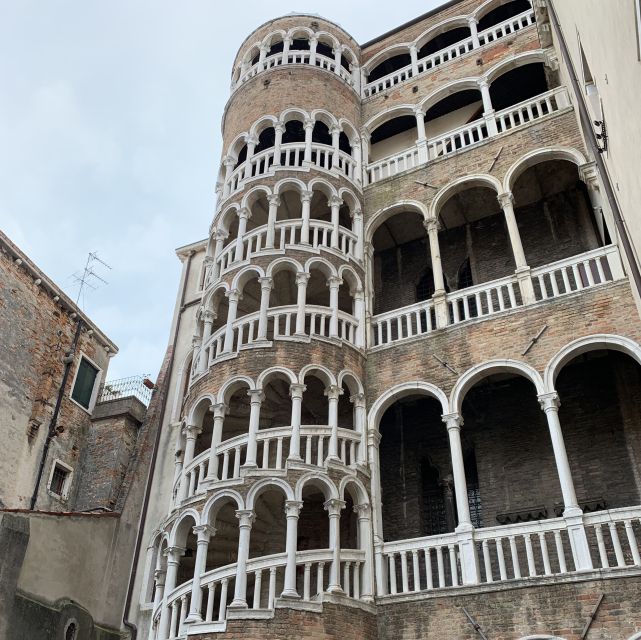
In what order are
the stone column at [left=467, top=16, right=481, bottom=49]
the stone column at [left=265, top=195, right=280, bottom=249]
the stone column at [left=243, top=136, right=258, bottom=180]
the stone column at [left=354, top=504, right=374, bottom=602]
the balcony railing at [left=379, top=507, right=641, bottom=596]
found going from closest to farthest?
the balcony railing at [left=379, top=507, right=641, bottom=596] → the stone column at [left=354, top=504, right=374, bottom=602] → the stone column at [left=265, top=195, right=280, bottom=249] → the stone column at [left=243, top=136, right=258, bottom=180] → the stone column at [left=467, top=16, right=481, bottom=49]

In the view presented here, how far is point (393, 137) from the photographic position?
19.7 m

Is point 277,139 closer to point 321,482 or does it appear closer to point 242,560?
point 321,482

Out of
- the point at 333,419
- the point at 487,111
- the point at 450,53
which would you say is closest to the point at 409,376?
the point at 333,419

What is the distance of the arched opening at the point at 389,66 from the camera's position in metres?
21.1

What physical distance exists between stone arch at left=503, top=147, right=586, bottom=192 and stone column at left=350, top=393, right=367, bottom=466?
5.60 meters

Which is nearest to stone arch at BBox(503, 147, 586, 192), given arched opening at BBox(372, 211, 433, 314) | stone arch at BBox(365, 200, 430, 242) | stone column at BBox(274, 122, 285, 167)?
stone arch at BBox(365, 200, 430, 242)

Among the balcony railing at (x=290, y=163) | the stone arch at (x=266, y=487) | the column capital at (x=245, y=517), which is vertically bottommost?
the column capital at (x=245, y=517)

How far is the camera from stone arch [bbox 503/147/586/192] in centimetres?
1442

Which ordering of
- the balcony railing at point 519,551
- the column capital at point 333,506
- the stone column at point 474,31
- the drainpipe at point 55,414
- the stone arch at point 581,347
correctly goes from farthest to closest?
the stone column at point 474,31
the drainpipe at point 55,414
the column capital at point 333,506
the stone arch at point 581,347
the balcony railing at point 519,551

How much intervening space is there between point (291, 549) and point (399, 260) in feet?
28.2

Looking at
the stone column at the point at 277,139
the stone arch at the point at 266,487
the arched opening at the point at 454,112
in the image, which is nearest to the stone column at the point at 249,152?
the stone column at the point at 277,139

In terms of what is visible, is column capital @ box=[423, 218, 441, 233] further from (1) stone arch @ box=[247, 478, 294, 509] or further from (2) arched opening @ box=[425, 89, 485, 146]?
(1) stone arch @ box=[247, 478, 294, 509]

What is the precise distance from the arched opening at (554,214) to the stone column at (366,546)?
6890mm

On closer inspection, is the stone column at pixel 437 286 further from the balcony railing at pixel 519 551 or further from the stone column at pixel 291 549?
the stone column at pixel 291 549
